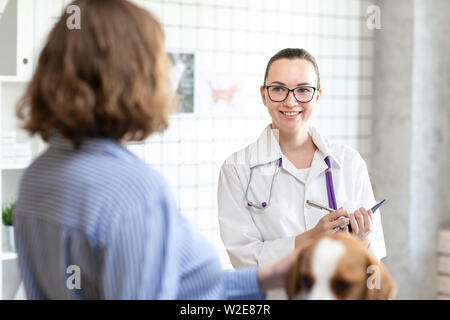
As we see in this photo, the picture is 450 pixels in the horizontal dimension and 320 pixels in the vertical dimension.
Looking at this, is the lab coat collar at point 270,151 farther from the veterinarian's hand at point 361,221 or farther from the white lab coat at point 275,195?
the veterinarian's hand at point 361,221

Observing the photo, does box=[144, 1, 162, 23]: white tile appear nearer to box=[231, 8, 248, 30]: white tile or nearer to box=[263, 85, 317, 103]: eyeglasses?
box=[231, 8, 248, 30]: white tile

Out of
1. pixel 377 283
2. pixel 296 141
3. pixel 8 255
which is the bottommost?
pixel 8 255

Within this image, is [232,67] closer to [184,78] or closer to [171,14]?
[184,78]

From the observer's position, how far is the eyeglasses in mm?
1842

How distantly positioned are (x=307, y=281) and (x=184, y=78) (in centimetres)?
213

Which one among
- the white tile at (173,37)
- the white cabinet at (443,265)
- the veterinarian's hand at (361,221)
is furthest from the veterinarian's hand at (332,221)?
the white cabinet at (443,265)

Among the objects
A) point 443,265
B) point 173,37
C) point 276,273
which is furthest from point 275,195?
point 443,265

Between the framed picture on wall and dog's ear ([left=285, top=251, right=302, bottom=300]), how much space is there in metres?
2.02

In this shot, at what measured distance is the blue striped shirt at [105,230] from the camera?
0.87 m

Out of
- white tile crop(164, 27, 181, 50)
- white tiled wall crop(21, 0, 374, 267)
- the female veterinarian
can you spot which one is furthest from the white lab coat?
white tile crop(164, 27, 181, 50)

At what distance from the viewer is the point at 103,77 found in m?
0.89

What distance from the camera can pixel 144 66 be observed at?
91 cm

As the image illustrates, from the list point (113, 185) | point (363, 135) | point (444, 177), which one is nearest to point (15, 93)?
point (113, 185)

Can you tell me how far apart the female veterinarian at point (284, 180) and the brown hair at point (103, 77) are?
0.93 metres
